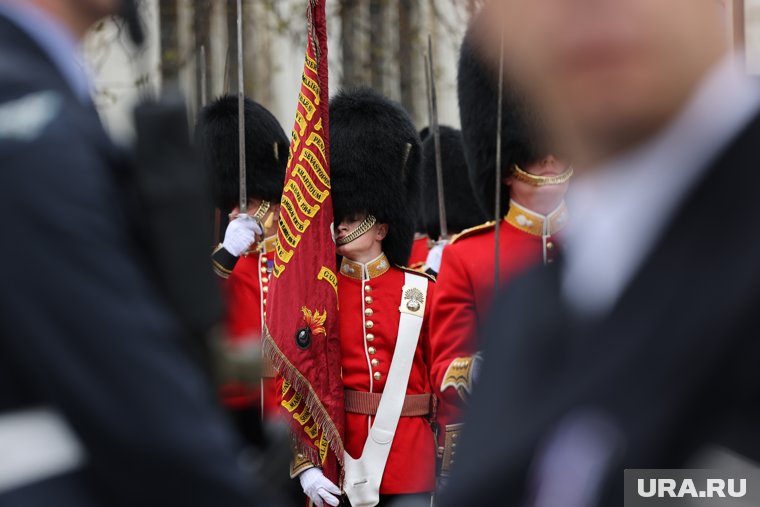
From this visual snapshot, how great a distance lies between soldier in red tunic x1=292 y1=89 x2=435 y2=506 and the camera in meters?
4.36

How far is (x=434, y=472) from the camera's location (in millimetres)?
4469

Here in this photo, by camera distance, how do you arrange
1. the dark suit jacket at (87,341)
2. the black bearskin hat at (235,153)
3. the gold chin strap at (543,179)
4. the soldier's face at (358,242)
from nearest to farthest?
the dark suit jacket at (87,341), the gold chin strap at (543,179), the soldier's face at (358,242), the black bearskin hat at (235,153)

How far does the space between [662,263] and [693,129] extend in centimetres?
10

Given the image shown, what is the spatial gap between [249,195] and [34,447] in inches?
170

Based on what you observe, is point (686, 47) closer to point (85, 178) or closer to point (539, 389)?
point (539, 389)

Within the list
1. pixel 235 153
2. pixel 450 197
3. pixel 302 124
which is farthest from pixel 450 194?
pixel 302 124

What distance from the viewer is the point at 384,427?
437 cm

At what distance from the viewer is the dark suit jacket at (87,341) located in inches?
44.0

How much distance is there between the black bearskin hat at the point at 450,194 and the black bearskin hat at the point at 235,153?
1333mm

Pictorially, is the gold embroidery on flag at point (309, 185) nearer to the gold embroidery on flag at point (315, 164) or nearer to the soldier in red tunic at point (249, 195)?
the gold embroidery on flag at point (315, 164)

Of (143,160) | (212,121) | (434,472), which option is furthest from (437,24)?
(143,160)

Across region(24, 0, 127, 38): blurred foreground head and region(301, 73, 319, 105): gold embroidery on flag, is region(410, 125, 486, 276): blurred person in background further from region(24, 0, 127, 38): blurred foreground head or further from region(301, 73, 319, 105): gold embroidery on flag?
region(24, 0, 127, 38): blurred foreground head

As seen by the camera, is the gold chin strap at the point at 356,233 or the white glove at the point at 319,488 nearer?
the white glove at the point at 319,488

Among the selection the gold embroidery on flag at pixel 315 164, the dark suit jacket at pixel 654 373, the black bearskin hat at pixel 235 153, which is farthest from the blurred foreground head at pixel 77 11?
the black bearskin hat at pixel 235 153
